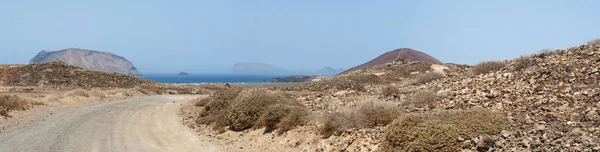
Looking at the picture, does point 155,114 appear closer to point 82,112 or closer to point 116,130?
point 82,112

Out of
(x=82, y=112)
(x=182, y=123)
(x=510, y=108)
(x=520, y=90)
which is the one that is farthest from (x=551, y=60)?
(x=82, y=112)

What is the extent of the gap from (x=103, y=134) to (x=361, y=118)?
10.8 meters

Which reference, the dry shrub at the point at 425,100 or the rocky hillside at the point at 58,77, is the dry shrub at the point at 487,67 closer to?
the dry shrub at the point at 425,100

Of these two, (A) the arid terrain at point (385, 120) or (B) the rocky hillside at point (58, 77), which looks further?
(B) the rocky hillside at point (58, 77)

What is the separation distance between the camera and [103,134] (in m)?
17.8

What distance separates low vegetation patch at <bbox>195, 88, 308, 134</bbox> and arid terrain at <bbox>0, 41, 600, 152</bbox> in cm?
4

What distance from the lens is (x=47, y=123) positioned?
21031 mm

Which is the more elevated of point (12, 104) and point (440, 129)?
point (440, 129)

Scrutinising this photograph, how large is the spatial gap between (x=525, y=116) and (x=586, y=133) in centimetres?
203

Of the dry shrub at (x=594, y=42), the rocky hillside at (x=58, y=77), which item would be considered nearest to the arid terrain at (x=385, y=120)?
the dry shrub at (x=594, y=42)

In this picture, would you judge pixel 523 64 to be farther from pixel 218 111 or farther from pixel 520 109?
pixel 218 111

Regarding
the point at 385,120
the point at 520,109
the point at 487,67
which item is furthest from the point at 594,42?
the point at 385,120

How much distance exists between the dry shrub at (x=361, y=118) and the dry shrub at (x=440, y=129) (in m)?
1.50

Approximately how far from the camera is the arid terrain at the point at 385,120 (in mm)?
9602
